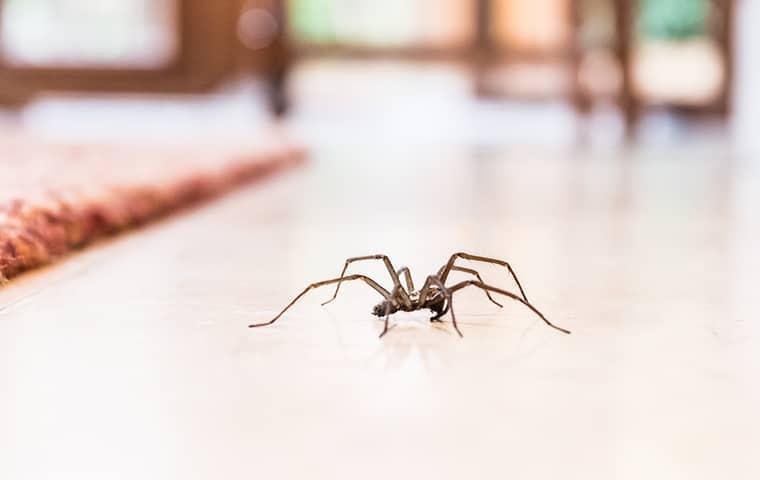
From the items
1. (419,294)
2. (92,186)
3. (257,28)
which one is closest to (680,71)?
(257,28)

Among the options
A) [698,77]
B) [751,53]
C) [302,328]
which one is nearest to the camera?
[302,328]

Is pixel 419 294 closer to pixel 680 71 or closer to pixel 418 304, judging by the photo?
pixel 418 304

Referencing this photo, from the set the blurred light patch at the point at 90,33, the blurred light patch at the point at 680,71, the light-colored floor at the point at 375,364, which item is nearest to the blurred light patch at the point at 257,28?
the blurred light patch at the point at 90,33

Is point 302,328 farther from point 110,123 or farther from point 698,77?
point 110,123

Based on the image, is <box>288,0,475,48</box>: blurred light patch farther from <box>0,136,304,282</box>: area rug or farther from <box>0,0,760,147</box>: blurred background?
<box>0,136,304,282</box>: area rug

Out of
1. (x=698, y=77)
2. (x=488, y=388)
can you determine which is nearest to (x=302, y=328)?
(x=488, y=388)

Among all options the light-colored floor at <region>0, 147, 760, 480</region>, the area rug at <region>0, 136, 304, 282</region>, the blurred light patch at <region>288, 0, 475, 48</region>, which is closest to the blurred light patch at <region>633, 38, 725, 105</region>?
the blurred light patch at <region>288, 0, 475, 48</region>

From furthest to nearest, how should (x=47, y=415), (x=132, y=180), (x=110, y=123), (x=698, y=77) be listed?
(x=110, y=123) < (x=698, y=77) < (x=132, y=180) < (x=47, y=415)
